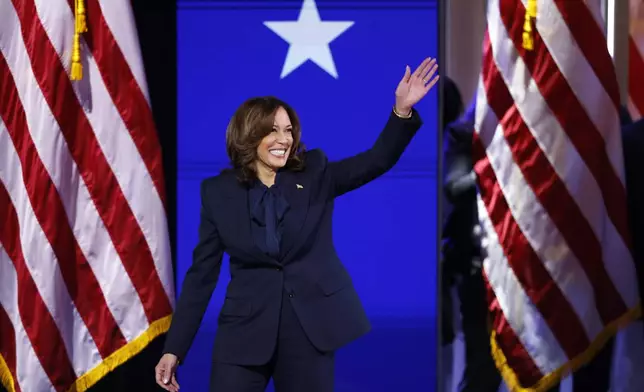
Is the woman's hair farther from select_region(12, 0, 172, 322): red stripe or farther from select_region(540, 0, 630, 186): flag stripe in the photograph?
select_region(540, 0, 630, 186): flag stripe

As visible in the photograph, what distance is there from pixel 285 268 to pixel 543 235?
39.1 inches

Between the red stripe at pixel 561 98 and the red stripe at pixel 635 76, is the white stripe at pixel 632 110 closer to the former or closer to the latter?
the red stripe at pixel 635 76

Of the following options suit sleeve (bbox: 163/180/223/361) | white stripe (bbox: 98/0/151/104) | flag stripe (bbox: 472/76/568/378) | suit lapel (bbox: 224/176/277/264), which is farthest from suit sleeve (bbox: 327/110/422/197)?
white stripe (bbox: 98/0/151/104)

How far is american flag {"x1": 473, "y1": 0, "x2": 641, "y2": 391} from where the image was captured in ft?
10.9

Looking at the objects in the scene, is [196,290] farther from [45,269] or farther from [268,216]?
[45,269]

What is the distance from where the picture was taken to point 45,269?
11.0 ft

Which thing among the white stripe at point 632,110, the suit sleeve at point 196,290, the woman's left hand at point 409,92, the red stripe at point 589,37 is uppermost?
the red stripe at point 589,37

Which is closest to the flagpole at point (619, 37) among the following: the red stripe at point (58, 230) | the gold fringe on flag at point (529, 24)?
the gold fringe on flag at point (529, 24)

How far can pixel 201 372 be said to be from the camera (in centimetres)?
384

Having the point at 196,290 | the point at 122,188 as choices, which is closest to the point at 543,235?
the point at 196,290

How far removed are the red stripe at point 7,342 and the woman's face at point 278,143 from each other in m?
1.20

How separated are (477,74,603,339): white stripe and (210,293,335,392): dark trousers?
3.02ft

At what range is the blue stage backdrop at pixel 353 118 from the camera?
3.75m

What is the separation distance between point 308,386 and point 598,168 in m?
1.29
